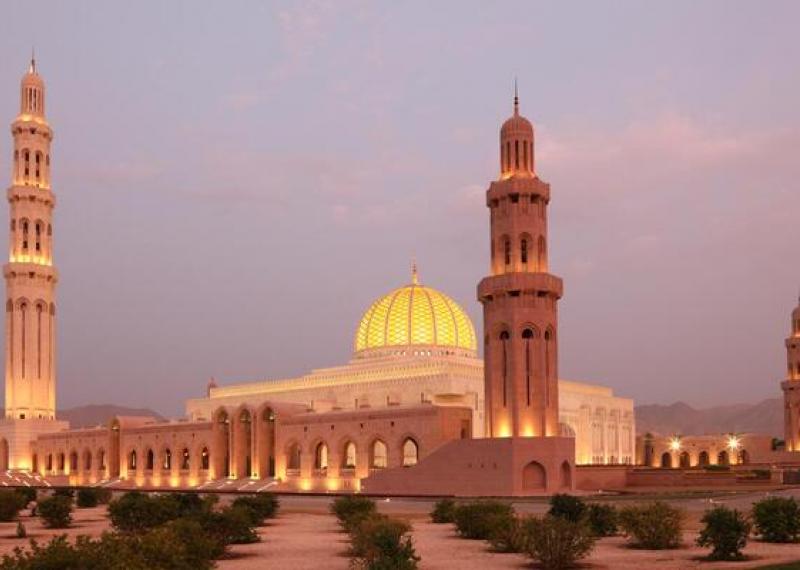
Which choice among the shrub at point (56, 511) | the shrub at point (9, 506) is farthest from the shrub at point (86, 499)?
the shrub at point (56, 511)

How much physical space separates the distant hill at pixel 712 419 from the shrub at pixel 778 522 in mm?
109181

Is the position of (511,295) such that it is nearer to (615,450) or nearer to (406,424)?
(406,424)

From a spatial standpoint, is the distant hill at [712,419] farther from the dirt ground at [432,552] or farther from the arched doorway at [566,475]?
the dirt ground at [432,552]

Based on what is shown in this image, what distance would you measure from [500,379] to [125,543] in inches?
1134

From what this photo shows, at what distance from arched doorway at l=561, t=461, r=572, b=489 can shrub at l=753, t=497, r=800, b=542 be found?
18821 mm

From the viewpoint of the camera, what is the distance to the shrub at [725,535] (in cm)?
1562

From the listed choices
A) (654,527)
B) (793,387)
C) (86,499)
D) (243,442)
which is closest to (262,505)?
(86,499)

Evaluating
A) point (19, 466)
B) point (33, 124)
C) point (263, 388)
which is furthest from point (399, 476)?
point (33, 124)

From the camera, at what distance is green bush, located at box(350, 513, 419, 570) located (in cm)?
1139

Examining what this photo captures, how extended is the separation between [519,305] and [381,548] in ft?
83.5

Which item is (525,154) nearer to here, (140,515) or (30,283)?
(140,515)

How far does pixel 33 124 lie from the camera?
225ft

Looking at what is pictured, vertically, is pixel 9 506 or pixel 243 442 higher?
pixel 243 442

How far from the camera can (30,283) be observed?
65688 mm
